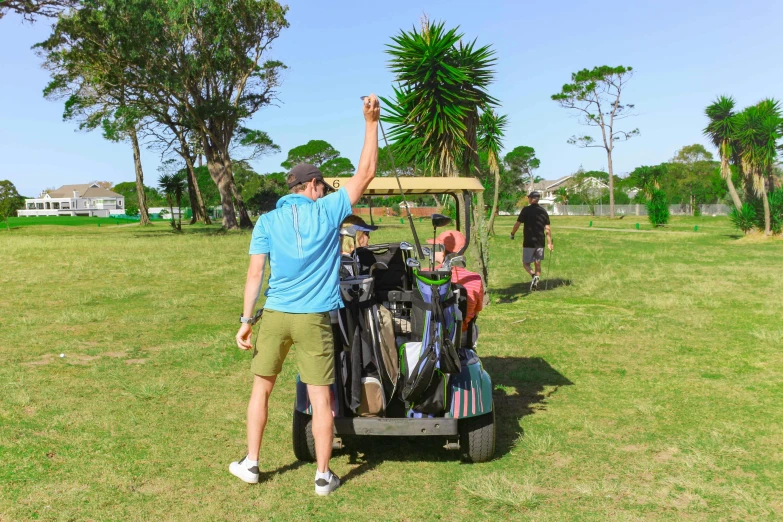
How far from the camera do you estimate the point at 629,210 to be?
80.4m

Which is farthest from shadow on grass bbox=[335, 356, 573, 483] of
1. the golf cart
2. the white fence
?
the white fence

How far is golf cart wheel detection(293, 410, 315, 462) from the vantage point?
4.55 m

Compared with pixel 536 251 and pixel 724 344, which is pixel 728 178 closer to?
pixel 536 251

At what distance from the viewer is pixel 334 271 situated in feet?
13.5

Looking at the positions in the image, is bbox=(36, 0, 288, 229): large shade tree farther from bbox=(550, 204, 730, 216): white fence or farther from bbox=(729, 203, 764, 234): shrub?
Result: bbox=(550, 204, 730, 216): white fence

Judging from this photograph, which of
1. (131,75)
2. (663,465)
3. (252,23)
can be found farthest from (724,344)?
(252,23)

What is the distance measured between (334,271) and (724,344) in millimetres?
5872

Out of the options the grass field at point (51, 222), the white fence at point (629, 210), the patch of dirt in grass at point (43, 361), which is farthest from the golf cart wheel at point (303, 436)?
the grass field at point (51, 222)

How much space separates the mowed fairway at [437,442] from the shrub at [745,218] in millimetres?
19069

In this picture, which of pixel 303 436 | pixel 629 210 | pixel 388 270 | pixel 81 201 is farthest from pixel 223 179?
pixel 81 201

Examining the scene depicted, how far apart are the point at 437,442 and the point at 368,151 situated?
7.17ft

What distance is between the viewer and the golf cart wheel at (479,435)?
4.53 m

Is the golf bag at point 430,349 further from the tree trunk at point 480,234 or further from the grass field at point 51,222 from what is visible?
the grass field at point 51,222

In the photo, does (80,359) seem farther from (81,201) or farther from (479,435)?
(81,201)
